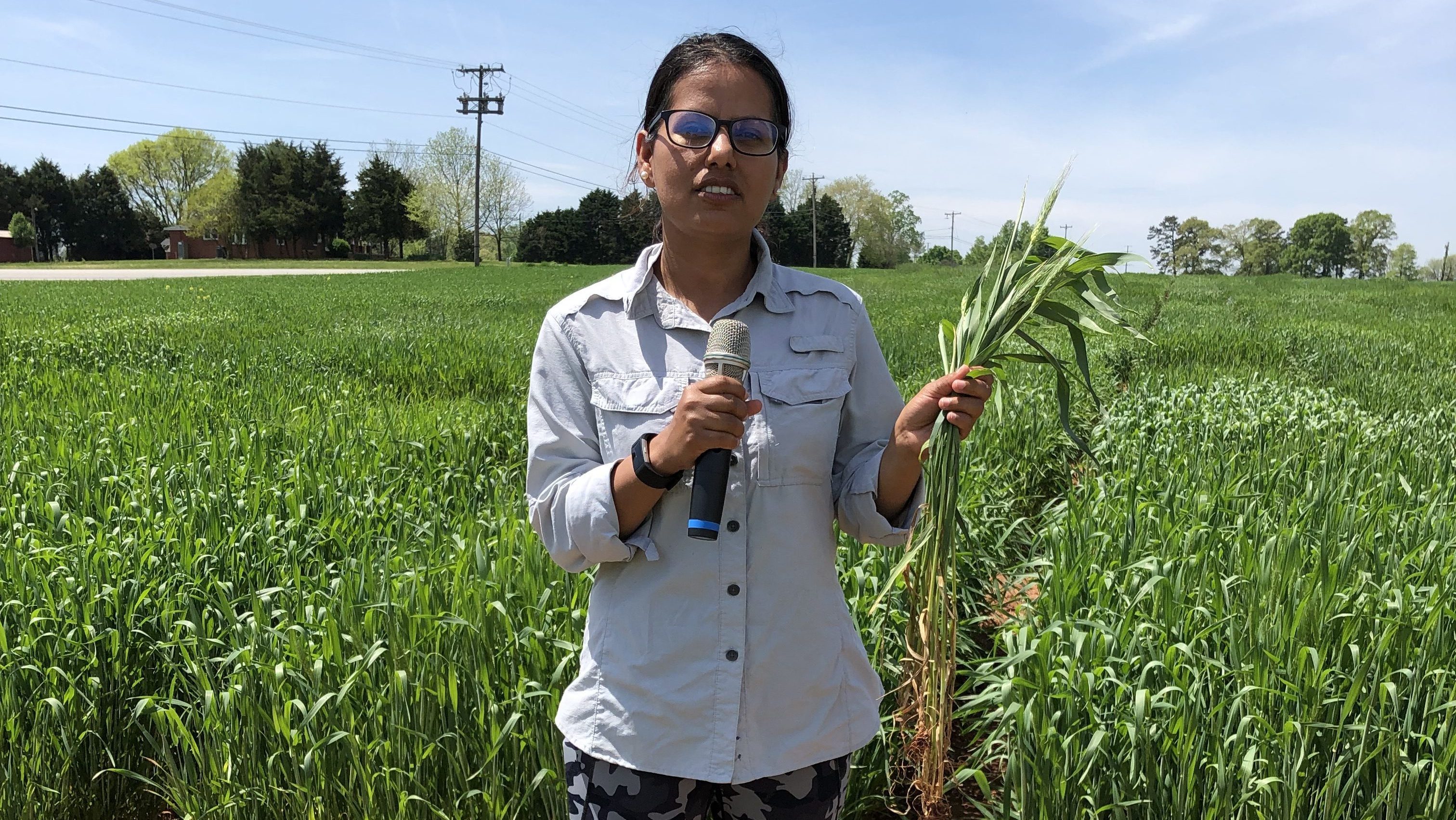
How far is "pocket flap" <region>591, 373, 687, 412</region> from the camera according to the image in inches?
61.0

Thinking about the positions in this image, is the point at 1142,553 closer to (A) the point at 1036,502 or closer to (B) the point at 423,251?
(A) the point at 1036,502

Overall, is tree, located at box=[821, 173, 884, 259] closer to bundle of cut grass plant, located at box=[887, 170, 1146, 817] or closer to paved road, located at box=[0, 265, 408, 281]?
paved road, located at box=[0, 265, 408, 281]

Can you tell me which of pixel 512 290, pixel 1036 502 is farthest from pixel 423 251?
pixel 1036 502

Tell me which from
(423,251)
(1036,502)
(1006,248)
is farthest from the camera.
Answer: (423,251)

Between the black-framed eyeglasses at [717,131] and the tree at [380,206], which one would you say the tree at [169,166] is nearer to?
the tree at [380,206]

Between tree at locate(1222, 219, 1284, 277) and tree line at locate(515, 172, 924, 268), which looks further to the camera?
tree at locate(1222, 219, 1284, 277)

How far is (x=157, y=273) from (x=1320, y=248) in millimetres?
123120

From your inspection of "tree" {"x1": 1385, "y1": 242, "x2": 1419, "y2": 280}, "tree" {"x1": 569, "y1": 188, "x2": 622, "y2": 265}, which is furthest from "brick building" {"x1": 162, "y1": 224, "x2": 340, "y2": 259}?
"tree" {"x1": 1385, "y1": 242, "x2": 1419, "y2": 280}

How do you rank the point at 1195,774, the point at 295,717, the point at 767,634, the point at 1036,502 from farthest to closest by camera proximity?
the point at 1036,502
the point at 295,717
the point at 1195,774
the point at 767,634

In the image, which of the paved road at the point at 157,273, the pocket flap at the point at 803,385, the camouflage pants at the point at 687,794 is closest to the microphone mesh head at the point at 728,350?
the pocket flap at the point at 803,385

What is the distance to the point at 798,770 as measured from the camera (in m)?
1.55

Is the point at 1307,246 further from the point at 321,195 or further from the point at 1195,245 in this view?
the point at 321,195

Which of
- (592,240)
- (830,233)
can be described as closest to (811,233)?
(830,233)

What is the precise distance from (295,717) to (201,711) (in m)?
0.38
